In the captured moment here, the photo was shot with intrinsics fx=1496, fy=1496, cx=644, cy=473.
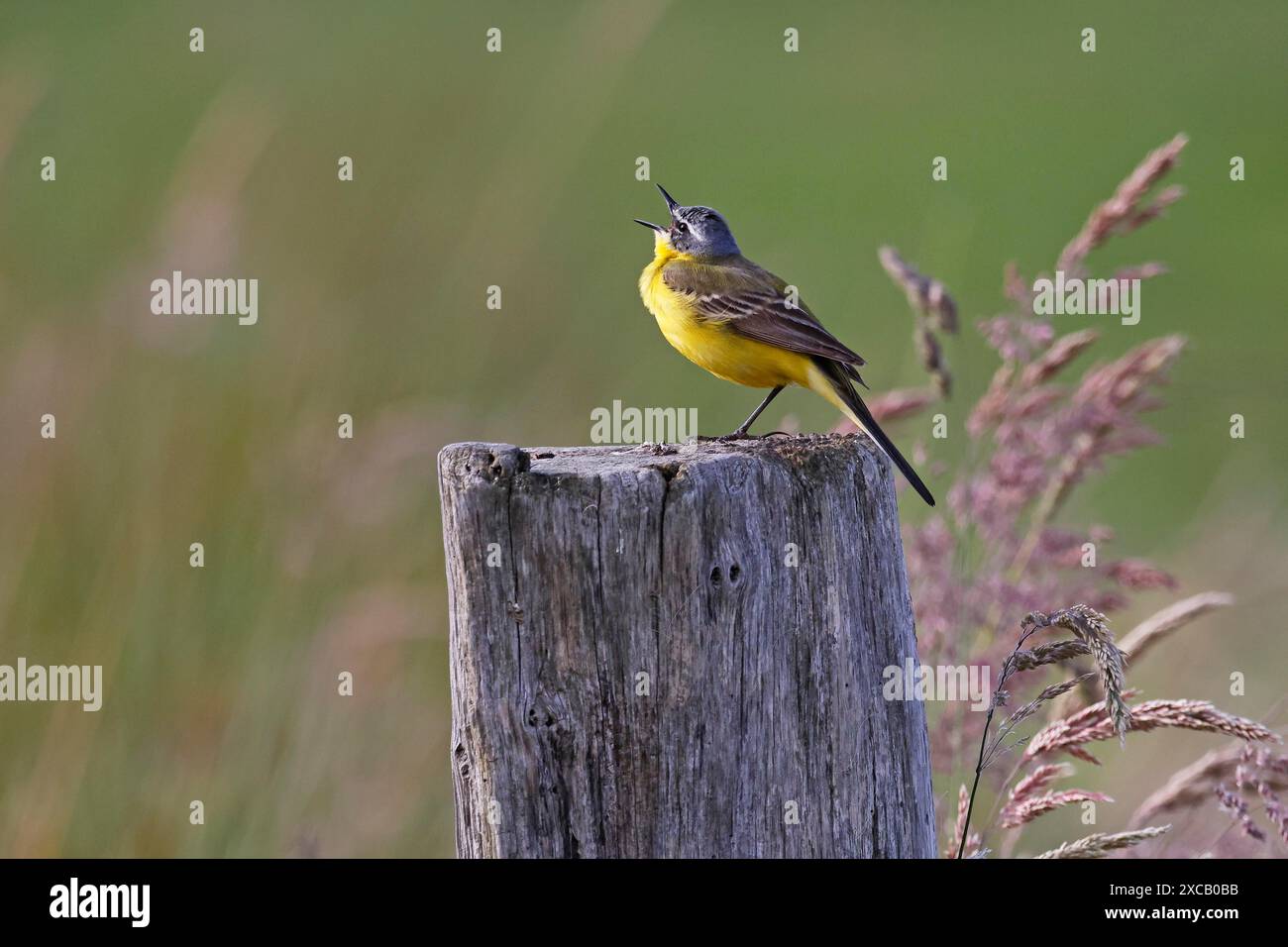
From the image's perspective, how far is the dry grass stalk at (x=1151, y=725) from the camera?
131 inches

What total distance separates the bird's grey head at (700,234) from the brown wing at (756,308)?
15.9 inches

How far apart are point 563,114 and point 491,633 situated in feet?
12.0

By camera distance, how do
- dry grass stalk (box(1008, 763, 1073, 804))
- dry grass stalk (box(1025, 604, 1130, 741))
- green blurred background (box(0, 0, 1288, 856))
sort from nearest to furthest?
dry grass stalk (box(1025, 604, 1130, 741))
dry grass stalk (box(1008, 763, 1073, 804))
green blurred background (box(0, 0, 1288, 856))

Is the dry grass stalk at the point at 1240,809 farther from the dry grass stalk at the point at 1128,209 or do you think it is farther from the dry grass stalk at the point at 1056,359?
the dry grass stalk at the point at 1128,209

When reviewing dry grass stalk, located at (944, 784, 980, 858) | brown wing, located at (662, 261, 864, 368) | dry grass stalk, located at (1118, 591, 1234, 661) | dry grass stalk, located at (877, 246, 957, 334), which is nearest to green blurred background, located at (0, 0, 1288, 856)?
dry grass stalk, located at (877, 246, 957, 334)

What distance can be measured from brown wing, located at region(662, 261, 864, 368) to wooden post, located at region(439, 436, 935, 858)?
1693 millimetres

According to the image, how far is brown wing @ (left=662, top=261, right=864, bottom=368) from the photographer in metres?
4.63

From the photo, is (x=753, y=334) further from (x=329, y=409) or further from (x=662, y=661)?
(x=662, y=661)

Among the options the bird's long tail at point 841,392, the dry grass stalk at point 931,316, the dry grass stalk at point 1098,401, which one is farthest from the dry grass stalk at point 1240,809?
the dry grass stalk at point 931,316

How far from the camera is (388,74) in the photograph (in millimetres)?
13797

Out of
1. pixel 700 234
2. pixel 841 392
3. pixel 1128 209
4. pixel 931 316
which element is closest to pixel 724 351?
pixel 841 392

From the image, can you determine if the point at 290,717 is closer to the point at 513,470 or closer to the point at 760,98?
the point at 513,470

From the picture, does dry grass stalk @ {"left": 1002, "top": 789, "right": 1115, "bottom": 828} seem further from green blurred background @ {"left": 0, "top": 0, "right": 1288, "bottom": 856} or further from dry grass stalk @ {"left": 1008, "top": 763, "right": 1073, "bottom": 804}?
green blurred background @ {"left": 0, "top": 0, "right": 1288, "bottom": 856}

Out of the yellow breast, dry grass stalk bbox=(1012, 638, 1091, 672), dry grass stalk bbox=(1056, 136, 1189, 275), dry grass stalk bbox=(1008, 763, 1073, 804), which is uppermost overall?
dry grass stalk bbox=(1056, 136, 1189, 275)
